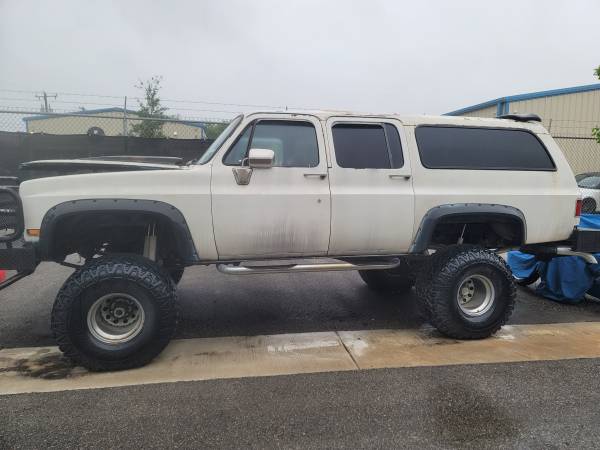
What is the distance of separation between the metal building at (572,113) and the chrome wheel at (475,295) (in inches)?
571

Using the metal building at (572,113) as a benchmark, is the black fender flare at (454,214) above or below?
below

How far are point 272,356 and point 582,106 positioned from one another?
17836mm

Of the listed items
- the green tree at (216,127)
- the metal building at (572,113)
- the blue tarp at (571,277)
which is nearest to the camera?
the blue tarp at (571,277)

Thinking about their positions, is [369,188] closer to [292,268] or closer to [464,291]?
[292,268]

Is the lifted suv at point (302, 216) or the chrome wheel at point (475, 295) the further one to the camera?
the chrome wheel at point (475, 295)

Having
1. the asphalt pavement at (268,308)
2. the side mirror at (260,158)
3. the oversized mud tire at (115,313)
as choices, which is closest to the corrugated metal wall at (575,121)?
the asphalt pavement at (268,308)

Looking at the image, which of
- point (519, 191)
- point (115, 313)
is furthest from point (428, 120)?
point (115, 313)

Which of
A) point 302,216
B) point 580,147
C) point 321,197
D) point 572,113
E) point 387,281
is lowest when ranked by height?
point 387,281

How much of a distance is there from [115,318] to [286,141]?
2098 millimetres

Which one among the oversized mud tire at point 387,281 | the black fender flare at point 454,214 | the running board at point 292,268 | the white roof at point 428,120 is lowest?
the oversized mud tire at point 387,281

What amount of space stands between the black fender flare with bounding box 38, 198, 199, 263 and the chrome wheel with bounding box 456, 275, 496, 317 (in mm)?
2586

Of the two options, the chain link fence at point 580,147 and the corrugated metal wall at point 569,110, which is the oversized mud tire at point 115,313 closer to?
the corrugated metal wall at point 569,110

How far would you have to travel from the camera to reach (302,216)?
150 inches

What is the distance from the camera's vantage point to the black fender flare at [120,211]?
332cm
